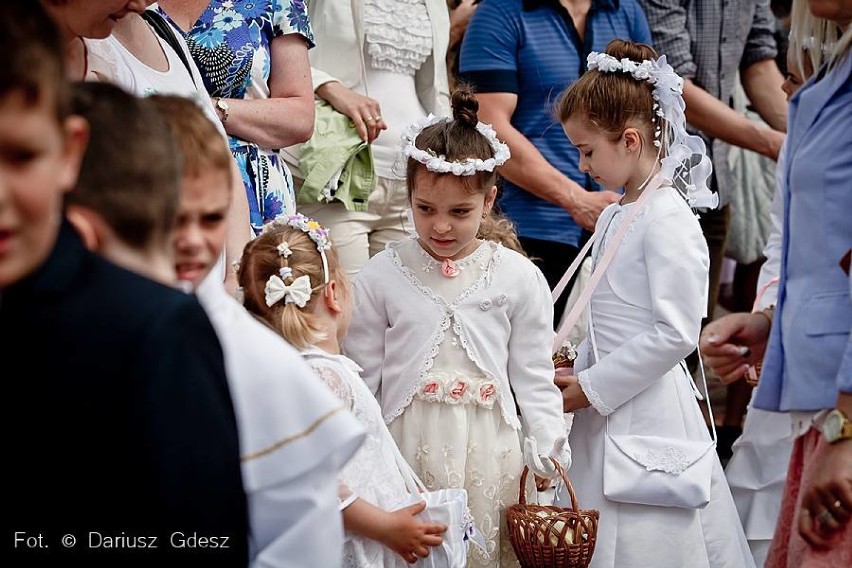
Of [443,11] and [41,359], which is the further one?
[443,11]

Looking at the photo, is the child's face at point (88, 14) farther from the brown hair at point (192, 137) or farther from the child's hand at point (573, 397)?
the child's hand at point (573, 397)

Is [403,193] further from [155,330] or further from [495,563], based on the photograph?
[155,330]

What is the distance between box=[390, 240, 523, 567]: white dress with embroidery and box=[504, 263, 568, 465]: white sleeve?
0.07 metres

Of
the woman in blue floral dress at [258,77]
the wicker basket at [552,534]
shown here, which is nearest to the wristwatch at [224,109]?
the woman in blue floral dress at [258,77]

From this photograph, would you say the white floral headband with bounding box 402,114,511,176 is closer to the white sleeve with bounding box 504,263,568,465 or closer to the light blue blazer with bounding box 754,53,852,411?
the white sleeve with bounding box 504,263,568,465

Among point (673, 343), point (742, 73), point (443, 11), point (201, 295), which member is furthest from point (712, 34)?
point (201, 295)

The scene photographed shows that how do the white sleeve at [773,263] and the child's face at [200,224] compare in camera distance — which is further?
the white sleeve at [773,263]

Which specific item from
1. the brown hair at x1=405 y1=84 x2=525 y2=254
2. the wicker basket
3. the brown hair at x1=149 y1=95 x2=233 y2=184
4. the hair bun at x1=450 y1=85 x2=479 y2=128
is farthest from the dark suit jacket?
the hair bun at x1=450 y1=85 x2=479 y2=128

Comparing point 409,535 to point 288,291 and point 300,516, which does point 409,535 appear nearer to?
point 288,291

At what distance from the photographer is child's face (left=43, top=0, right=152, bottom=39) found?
2352 mm

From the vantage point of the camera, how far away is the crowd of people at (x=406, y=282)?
139cm

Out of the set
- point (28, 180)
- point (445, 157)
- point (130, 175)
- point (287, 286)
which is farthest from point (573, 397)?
point (28, 180)

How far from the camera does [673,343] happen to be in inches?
143

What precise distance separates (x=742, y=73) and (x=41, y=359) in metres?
5.25
